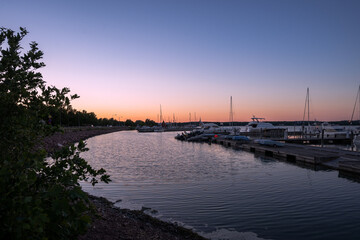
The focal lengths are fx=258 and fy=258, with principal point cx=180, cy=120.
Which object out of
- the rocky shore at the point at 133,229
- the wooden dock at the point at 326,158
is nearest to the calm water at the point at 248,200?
the rocky shore at the point at 133,229

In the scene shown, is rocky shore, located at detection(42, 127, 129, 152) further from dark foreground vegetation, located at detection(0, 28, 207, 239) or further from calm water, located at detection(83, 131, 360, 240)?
calm water, located at detection(83, 131, 360, 240)

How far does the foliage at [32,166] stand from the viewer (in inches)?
138

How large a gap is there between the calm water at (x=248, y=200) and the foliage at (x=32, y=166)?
21.7ft

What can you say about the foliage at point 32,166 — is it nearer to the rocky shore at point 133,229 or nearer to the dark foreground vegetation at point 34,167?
the dark foreground vegetation at point 34,167

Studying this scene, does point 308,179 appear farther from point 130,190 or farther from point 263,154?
point 263,154

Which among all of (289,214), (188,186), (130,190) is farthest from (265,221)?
(130,190)

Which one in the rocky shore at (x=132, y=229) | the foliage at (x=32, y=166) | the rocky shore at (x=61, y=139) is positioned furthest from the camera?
the rocky shore at (x=61, y=139)

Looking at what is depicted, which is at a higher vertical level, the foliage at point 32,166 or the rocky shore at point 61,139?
the foliage at point 32,166

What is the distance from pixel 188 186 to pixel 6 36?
13.9 metres

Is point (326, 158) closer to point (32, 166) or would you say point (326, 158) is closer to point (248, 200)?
point (248, 200)

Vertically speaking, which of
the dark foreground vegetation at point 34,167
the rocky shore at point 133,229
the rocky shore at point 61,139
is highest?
the dark foreground vegetation at point 34,167

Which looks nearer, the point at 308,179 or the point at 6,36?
the point at 6,36

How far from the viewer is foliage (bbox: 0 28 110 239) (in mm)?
3510

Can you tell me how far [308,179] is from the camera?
19.8 meters
